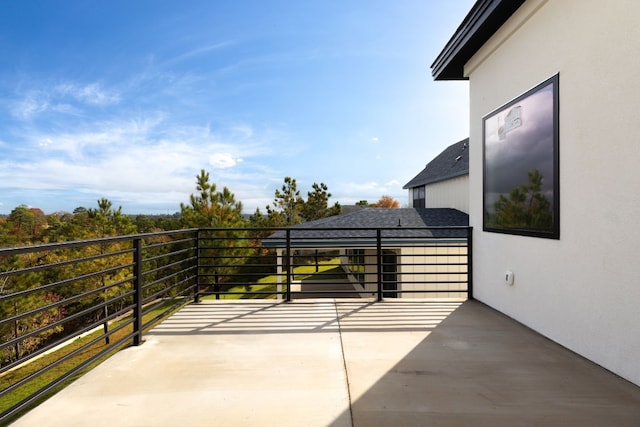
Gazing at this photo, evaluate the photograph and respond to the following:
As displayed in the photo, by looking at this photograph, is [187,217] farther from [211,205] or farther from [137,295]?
[137,295]

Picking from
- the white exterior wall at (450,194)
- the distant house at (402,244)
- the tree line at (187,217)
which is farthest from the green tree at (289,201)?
the distant house at (402,244)

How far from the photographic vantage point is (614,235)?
221 centimetres

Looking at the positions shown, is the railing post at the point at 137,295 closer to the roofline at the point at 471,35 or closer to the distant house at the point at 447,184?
the roofline at the point at 471,35

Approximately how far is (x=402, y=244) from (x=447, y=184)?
222 inches

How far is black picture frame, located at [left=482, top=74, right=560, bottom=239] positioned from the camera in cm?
282

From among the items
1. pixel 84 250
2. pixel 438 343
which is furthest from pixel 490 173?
pixel 84 250

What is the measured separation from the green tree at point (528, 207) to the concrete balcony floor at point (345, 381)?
41.6 inches

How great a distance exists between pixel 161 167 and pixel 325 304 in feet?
52.1

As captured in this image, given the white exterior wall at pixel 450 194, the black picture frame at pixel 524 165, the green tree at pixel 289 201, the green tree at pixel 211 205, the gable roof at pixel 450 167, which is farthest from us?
the green tree at pixel 289 201

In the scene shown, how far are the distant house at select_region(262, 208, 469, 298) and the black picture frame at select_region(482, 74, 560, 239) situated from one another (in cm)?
140

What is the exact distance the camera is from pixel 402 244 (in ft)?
23.3

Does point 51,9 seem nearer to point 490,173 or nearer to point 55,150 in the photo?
point 490,173

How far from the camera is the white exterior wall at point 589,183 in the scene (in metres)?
2.09

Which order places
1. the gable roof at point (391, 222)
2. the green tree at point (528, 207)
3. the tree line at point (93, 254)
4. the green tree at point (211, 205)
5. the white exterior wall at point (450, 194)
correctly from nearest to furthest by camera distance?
the green tree at point (528, 207) → the gable roof at point (391, 222) → the white exterior wall at point (450, 194) → the tree line at point (93, 254) → the green tree at point (211, 205)
